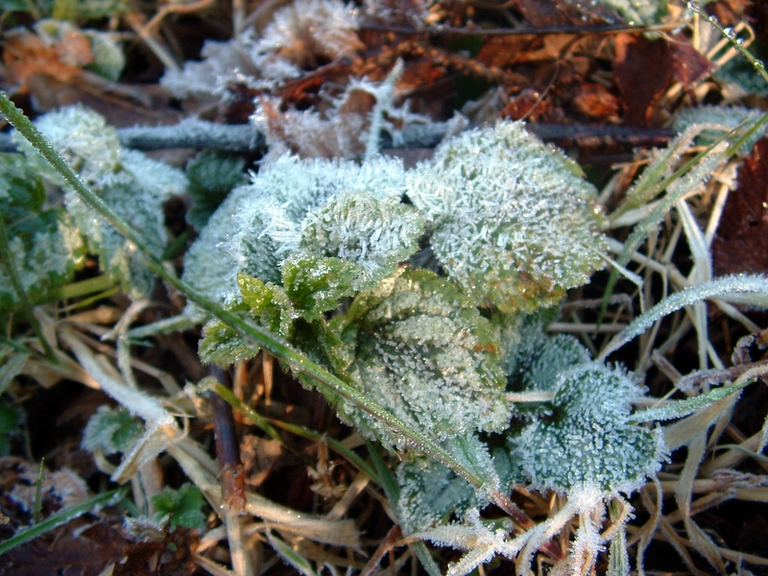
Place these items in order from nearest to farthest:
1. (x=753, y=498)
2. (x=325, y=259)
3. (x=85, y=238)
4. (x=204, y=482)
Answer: (x=325, y=259) < (x=753, y=498) < (x=204, y=482) < (x=85, y=238)

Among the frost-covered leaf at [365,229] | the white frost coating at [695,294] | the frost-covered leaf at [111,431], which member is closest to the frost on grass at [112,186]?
the frost-covered leaf at [111,431]

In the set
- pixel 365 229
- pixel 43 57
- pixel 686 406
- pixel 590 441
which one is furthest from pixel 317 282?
pixel 43 57

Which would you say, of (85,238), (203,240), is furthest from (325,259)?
(85,238)

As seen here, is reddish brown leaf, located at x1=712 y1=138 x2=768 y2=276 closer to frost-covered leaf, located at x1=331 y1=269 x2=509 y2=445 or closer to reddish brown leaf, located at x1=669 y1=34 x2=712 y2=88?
reddish brown leaf, located at x1=669 y1=34 x2=712 y2=88

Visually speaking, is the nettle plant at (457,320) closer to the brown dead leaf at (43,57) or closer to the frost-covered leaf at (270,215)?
the frost-covered leaf at (270,215)

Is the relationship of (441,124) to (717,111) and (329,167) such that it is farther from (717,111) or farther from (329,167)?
(717,111)

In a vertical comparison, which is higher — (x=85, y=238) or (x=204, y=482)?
(x=85, y=238)

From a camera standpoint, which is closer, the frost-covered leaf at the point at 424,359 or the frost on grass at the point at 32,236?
the frost-covered leaf at the point at 424,359
